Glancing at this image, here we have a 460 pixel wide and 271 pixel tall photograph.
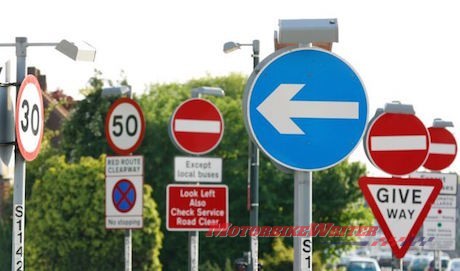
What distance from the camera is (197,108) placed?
66.5ft

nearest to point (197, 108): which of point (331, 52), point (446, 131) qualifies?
point (446, 131)

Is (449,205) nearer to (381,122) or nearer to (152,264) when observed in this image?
(381,122)

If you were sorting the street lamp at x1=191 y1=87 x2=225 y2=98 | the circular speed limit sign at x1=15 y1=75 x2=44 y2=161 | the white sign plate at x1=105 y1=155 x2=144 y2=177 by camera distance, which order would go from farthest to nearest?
the street lamp at x1=191 y1=87 x2=225 y2=98
the white sign plate at x1=105 y1=155 x2=144 y2=177
the circular speed limit sign at x1=15 y1=75 x2=44 y2=161

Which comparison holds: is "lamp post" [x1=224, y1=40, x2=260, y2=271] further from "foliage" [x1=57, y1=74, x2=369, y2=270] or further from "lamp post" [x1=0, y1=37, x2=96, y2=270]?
"foliage" [x1=57, y1=74, x2=369, y2=270]

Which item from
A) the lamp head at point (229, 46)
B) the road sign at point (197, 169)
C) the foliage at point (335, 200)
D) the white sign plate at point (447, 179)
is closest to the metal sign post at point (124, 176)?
the road sign at point (197, 169)

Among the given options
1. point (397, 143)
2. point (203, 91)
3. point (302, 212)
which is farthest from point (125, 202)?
point (302, 212)

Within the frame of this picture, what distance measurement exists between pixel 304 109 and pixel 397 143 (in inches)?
171

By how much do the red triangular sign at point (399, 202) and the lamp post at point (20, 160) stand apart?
Result: 3249 millimetres

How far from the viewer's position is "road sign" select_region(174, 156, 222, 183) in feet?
63.7

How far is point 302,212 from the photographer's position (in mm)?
7227

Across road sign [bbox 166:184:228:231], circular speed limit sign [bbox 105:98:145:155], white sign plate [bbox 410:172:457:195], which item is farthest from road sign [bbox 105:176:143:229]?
white sign plate [bbox 410:172:457:195]

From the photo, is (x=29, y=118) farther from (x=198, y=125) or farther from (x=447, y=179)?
(x=447, y=179)

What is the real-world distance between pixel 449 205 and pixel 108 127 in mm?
4756

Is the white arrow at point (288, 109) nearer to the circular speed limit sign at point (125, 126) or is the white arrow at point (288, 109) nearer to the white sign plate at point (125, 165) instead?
the white sign plate at point (125, 165)
